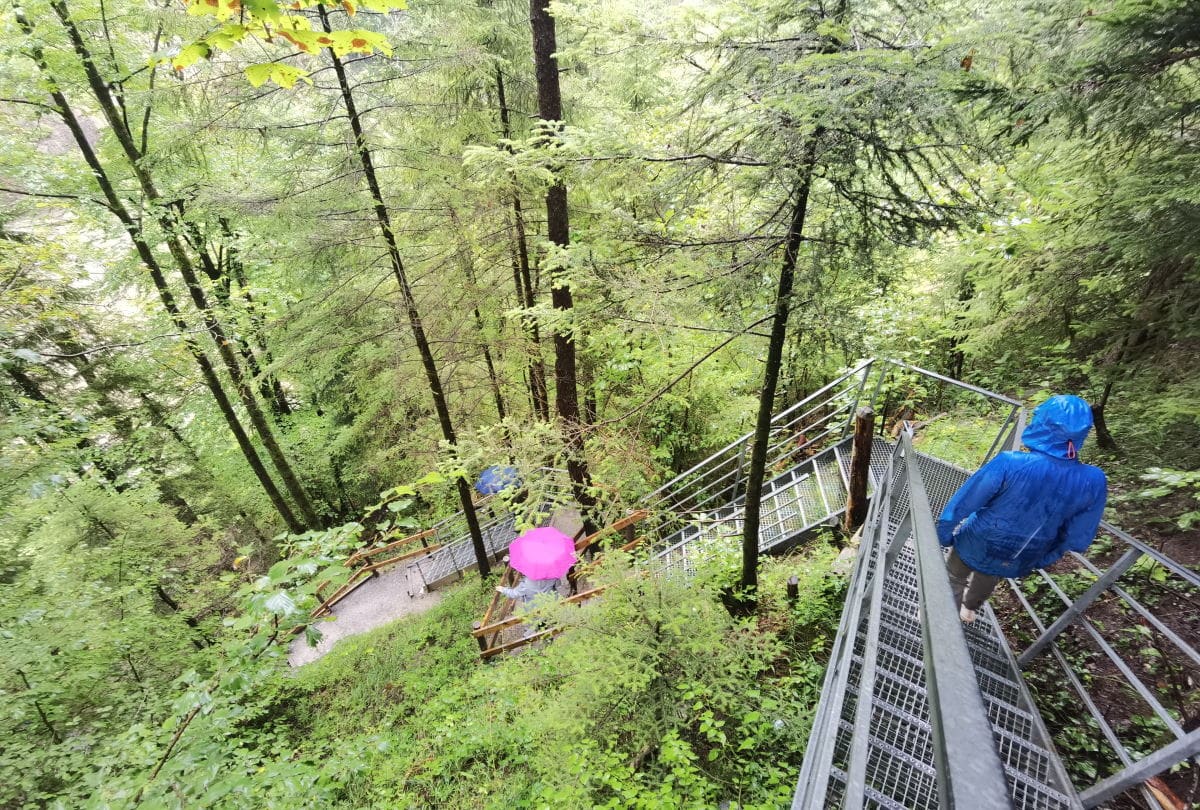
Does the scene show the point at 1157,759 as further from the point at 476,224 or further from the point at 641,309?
the point at 476,224

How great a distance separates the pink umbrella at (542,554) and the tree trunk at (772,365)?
3085mm

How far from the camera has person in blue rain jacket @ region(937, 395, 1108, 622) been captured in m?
3.07

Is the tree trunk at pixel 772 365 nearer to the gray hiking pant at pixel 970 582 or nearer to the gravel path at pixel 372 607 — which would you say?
the gray hiking pant at pixel 970 582

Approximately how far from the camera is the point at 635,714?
15.4ft

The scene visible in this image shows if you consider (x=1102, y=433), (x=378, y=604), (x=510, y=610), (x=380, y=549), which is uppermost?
(x=1102, y=433)

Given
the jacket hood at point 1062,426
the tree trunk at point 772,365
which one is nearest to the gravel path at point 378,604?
the tree trunk at point 772,365

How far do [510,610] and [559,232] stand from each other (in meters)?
7.06

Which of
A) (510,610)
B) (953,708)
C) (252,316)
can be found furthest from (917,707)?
(252,316)

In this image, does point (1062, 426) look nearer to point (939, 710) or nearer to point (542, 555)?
point (939, 710)

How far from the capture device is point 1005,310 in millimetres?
6316

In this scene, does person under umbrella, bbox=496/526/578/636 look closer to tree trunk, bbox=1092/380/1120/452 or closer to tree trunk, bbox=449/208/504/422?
tree trunk, bbox=449/208/504/422

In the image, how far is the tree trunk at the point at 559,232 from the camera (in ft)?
19.8

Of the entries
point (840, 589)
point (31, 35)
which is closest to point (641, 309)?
point (840, 589)

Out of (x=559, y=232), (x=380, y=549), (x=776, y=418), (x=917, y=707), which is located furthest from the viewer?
(x=559, y=232)
